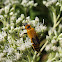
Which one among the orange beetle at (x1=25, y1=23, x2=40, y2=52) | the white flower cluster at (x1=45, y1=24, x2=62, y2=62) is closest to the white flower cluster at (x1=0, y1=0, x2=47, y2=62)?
the orange beetle at (x1=25, y1=23, x2=40, y2=52)

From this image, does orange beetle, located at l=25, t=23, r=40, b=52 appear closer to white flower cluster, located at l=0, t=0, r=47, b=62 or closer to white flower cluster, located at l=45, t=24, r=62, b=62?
white flower cluster, located at l=0, t=0, r=47, b=62

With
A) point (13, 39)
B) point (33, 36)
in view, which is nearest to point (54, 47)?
point (33, 36)

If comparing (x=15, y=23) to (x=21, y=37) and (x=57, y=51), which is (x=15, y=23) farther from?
(x=57, y=51)

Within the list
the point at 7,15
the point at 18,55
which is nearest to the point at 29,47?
the point at 18,55

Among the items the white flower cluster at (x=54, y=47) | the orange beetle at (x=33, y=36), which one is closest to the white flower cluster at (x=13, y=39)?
the orange beetle at (x=33, y=36)

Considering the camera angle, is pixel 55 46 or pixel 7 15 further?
pixel 7 15

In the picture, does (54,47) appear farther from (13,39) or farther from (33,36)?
(13,39)

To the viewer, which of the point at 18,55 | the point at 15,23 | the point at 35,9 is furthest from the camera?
the point at 35,9

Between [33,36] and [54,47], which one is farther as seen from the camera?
[33,36]

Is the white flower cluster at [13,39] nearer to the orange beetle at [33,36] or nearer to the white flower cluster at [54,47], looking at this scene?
the orange beetle at [33,36]
